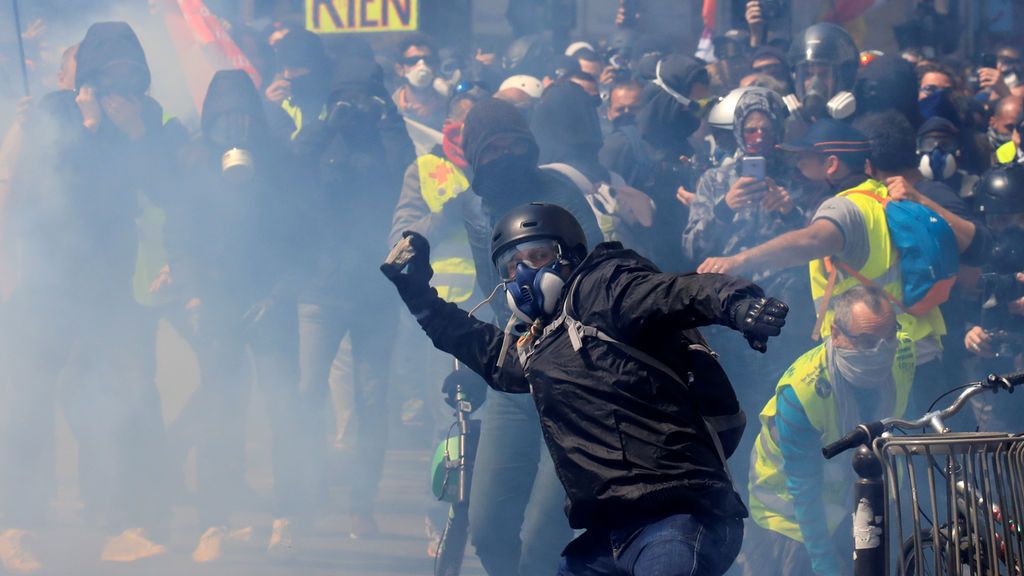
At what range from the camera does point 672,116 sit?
7.16m

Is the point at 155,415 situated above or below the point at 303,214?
below

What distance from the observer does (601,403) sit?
332 centimetres

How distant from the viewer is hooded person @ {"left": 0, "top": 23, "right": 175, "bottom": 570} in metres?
6.94

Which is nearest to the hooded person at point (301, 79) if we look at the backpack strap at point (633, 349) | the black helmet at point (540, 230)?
the black helmet at point (540, 230)

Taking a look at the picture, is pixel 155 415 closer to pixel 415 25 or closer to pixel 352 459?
pixel 352 459

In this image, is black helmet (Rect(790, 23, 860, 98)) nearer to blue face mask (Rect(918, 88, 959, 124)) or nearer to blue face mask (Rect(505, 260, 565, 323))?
blue face mask (Rect(918, 88, 959, 124))

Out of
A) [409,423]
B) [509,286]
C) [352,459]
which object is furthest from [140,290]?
[509,286]

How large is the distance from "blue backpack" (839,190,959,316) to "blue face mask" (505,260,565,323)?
2553 millimetres

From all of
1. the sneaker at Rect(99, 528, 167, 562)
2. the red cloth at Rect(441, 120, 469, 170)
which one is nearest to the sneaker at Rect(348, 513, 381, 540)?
the sneaker at Rect(99, 528, 167, 562)

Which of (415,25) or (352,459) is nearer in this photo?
(352,459)

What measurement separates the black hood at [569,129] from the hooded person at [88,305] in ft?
7.06

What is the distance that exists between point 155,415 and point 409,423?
6.94ft

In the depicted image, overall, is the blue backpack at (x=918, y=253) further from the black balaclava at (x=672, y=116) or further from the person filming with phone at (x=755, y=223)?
the black balaclava at (x=672, y=116)

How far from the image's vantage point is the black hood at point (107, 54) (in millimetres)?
7074
